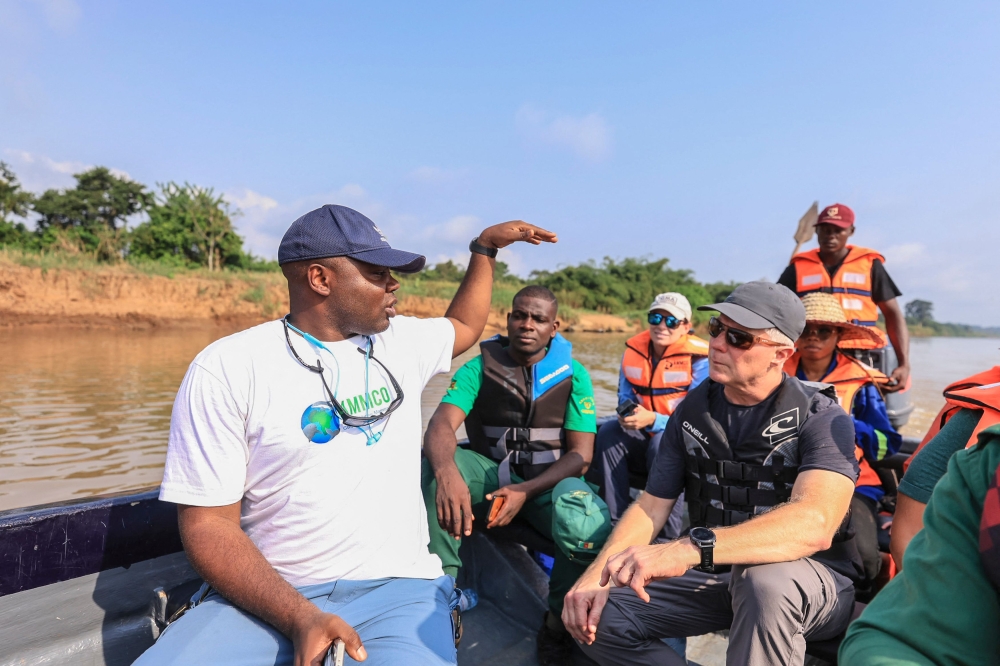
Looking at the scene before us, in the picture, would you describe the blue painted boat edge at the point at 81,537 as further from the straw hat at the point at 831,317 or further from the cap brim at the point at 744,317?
the straw hat at the point at 831,317

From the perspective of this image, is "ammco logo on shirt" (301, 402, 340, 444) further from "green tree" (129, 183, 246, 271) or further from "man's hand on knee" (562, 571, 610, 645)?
"green tree" (129, 183, 246, 271)

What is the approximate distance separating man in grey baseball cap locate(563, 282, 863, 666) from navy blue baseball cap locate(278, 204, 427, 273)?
3.44 ft

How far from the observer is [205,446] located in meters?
1.47

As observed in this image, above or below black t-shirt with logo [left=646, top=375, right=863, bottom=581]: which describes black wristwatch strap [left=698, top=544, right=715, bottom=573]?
below

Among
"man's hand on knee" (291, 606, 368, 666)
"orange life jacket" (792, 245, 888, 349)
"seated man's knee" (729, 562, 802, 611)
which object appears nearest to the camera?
"man's hand on knee" (291, 606, 368, 666)

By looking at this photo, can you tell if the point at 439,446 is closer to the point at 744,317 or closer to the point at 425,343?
the point at 425,343

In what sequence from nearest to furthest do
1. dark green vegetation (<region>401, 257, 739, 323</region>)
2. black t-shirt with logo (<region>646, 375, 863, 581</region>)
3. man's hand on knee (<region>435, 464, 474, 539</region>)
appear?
black t-shirt with logo (<region>646, 375, 863, 581</region>)
man's hand on knee (<region>435, 464, 474, 539</region>)
dark green vegetation (<region>401, 257, 739, 323</region>)

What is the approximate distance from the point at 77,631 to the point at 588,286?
36.5m

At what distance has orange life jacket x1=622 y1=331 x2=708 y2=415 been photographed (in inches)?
141

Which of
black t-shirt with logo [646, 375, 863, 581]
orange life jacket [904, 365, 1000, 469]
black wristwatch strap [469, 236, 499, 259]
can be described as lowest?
black t-shirt with logo [646, 375, 863, 581]

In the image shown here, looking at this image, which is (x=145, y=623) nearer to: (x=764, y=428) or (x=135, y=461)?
(x=764, y=428)

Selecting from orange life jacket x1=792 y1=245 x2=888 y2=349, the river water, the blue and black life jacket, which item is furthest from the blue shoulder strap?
orange life jacket x1=792 y1=245 x2=888 y2=349

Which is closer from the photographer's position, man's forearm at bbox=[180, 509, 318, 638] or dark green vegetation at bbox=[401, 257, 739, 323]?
man's forearm at bbox=[180, 509, 318, 638]

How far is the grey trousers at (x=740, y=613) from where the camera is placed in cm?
156
